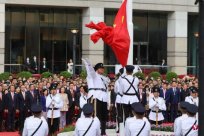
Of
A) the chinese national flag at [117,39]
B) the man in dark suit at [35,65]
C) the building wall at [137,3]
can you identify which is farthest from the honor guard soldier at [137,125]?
the building wall at [137,3]

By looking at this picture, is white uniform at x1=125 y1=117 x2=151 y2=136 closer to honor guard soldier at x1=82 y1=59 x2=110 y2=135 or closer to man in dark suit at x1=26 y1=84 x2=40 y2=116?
honor guard soldier at x1=82 y1=59 x2=110 y2=135

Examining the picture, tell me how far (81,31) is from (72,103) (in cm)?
2008

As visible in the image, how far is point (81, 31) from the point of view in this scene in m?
40.6

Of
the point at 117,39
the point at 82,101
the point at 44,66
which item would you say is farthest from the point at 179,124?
the point at 44,66

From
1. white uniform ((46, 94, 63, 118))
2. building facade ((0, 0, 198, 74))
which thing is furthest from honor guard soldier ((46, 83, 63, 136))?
building facade ((0, 0, 198, 74))

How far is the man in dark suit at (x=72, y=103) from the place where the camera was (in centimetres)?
2094

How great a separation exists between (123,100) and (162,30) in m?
30.5

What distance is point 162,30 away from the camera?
4394cm

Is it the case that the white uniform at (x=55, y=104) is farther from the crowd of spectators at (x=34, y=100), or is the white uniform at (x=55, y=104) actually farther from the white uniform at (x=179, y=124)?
the white uniform at (x=179, y=124)

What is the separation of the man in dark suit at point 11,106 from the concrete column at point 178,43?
882 inches

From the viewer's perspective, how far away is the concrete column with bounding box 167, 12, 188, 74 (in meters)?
41.3

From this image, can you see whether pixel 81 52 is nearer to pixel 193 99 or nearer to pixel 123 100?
pixel 193 99

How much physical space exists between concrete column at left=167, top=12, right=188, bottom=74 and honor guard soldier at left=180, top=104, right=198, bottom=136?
105ft

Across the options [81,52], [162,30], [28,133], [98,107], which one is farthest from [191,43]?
[28,133]
